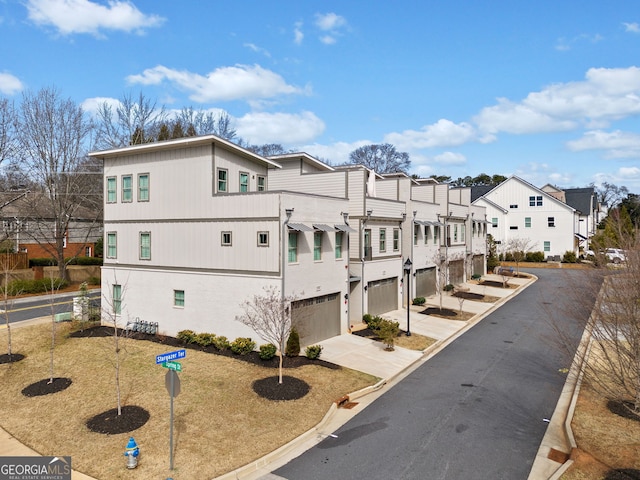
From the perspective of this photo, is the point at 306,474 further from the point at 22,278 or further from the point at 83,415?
the point at 22,278

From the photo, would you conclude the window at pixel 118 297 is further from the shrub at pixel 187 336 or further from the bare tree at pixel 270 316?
the bare tree at pixel 270 316


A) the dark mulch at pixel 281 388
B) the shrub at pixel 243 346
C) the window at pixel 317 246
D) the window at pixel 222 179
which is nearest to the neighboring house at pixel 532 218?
the window at pixel 317 246

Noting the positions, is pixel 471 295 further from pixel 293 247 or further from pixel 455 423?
pixel 455 423

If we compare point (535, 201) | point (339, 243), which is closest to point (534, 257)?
point (535, 201)

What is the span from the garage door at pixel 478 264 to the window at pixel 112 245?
118ft

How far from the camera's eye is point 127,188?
25.8 m

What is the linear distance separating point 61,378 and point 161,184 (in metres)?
11.1

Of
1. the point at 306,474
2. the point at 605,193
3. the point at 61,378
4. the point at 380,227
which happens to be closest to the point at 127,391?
the point at 61,378

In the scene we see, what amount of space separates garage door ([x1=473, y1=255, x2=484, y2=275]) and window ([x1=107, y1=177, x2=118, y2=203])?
36.4m

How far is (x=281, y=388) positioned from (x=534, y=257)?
5662 cm

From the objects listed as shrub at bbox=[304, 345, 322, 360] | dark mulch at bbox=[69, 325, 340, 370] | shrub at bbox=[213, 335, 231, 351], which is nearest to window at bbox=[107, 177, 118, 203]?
dark mulch at bbox=[69, 325, 340, 370]

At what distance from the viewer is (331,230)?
22.5 metres

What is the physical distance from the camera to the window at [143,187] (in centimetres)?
2491

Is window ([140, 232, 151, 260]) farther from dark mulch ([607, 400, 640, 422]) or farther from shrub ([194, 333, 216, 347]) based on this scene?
dark mulch ([607, 400, 640, 422])
